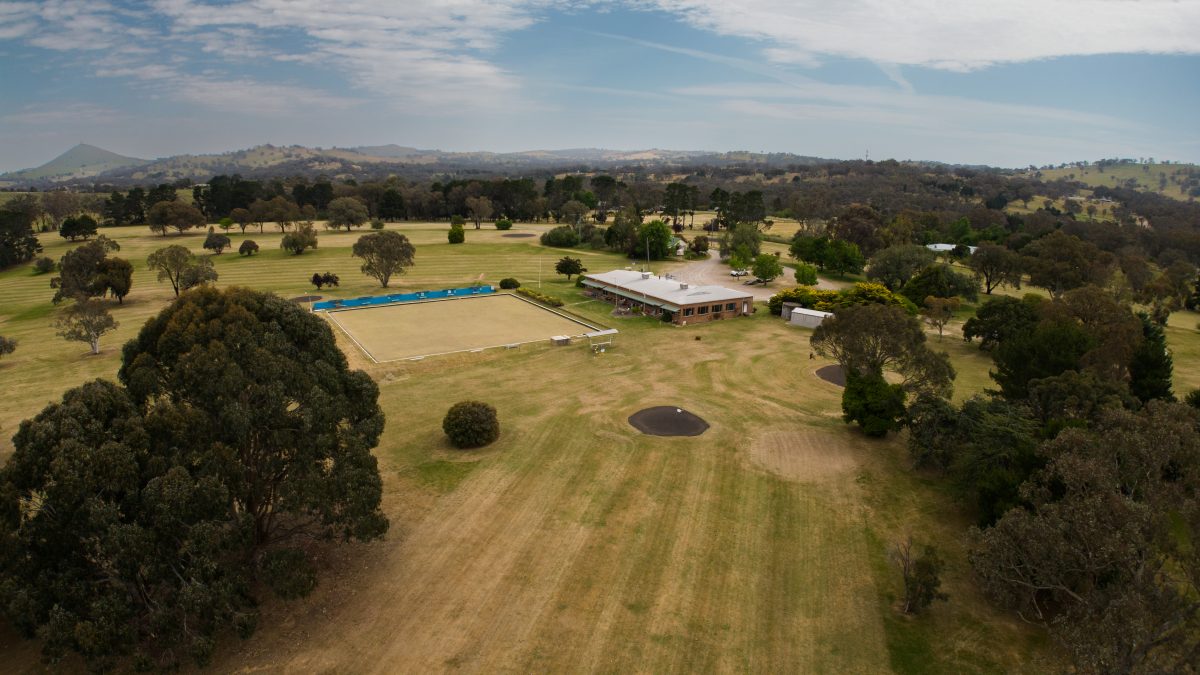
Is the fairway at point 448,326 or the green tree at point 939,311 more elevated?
the green tree at point 939,311

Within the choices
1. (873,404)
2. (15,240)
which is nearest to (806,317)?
(873,404)

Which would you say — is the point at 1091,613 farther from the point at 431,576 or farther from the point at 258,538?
the point at 258,538

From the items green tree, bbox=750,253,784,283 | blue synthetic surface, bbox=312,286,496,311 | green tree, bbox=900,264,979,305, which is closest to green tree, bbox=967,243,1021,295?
green tree, bbox=900,264,979,305

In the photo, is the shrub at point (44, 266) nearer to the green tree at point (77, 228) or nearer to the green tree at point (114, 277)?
the green tree at point (77, 228)

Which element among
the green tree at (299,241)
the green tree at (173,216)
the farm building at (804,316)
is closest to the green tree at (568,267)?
the farm building at (804,316)

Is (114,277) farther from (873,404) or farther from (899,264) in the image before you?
(899,264)

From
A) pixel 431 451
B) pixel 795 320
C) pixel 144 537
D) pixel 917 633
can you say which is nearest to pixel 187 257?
pixel 431 451
